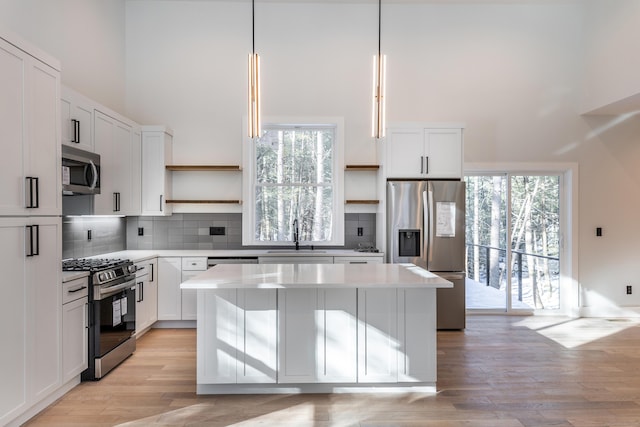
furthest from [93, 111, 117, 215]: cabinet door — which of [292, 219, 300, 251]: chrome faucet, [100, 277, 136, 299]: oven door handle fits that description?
[292, 219, 300, 251]: chrome faucet

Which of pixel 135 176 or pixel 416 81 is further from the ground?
pixel 416 81

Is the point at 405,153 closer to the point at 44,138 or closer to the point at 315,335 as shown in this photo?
the point at 315,335

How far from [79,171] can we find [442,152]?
376cm

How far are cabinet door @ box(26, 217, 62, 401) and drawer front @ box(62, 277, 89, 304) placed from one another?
8 centimetres

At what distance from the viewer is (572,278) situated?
213 inches

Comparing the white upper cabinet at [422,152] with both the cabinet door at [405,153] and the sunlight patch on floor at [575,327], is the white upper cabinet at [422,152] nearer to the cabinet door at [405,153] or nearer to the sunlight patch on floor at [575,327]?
the cabinet door at [405,153]

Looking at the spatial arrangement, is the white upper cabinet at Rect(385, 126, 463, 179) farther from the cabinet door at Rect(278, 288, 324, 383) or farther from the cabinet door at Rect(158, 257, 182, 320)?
the cabinet door at Rect(158, 257, 182, 320)

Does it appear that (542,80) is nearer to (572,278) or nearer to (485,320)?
(572,278)

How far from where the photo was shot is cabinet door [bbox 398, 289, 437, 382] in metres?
3.05

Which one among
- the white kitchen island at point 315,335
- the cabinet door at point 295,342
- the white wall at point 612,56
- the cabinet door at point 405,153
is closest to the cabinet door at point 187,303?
the white kitchen island at point 315,335

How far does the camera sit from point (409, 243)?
488 cm

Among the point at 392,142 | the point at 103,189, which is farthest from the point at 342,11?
the point at 103,189

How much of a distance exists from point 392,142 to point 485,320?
2501 millimetres

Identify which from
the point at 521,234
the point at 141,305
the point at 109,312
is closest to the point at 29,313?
the point at 109,312
